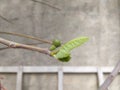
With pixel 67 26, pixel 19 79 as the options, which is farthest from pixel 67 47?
pixel 67 26

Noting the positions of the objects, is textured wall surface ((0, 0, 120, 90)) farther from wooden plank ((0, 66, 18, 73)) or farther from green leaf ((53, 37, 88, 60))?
green leaf ((53, 37, 88, 60))

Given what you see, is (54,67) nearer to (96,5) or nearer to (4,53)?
(4,53)

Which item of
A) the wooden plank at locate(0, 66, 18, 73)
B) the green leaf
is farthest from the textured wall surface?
the green leaf

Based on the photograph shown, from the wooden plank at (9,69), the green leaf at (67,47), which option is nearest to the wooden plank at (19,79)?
the wooden plank at (9,69)

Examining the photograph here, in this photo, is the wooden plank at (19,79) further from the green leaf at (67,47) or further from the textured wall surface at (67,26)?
the green leaf at (67,47)

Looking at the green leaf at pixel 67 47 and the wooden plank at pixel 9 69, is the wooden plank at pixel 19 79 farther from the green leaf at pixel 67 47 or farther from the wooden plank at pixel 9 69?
the green leaf at pixel 67 47

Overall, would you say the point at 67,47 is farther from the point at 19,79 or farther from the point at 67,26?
the point at 67,26

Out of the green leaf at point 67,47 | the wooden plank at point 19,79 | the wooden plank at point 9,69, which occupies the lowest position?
the green leaf at point 67,47

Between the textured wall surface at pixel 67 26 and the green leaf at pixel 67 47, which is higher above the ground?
the textured wall surface at pixel 67 26

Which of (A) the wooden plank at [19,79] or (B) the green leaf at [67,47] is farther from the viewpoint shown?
(A) the wooden plank at [19,79]
